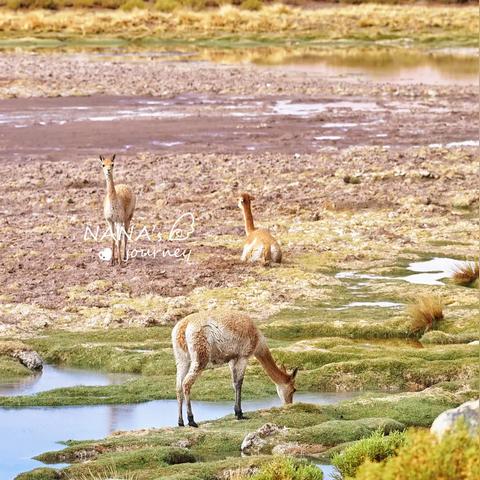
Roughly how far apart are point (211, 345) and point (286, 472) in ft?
9.82

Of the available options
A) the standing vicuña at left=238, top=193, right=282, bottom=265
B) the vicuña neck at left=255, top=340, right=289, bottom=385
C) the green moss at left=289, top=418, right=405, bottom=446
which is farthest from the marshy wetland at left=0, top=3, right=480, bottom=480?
the vicuña neck at left=255, top=340, right=289, bottom=385

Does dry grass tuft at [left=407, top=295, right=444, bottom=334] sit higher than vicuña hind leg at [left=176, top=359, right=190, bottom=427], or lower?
lower

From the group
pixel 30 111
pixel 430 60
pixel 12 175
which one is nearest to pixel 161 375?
pixel 12 175

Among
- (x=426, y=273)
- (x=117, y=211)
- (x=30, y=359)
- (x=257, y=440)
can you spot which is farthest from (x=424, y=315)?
(x=257, y=440)

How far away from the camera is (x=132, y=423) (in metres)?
13.4

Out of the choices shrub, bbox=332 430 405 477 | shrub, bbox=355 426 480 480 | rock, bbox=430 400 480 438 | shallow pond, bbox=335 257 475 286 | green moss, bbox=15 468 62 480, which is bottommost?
shallow pond, bbox=335 257 475 286

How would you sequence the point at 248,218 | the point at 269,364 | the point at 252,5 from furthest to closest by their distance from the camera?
1. the point at 252,5
2. the point at 248,218
3. the point at 269,364

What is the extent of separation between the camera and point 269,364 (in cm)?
1316

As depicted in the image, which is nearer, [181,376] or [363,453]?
[363,453]

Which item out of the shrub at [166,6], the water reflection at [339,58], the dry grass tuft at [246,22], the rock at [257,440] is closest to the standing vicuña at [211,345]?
the rock at [257,440]

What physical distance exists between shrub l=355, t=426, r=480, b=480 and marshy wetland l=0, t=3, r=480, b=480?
12.2 feet

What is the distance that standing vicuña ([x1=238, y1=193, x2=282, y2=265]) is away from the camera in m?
20.5

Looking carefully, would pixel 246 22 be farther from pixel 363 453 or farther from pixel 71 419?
pixel 363 453

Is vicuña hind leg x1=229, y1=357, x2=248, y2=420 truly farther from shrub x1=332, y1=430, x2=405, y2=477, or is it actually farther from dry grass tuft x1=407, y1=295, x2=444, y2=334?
dry grass tuft x1=407, y1=295, x2=444, y2=334
